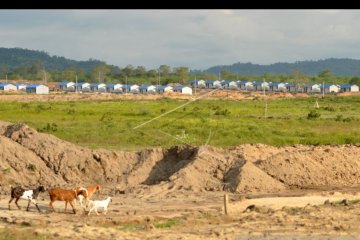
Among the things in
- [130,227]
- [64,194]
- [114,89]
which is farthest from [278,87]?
[130,227]

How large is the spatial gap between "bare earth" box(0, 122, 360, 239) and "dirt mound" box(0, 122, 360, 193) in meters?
0.03

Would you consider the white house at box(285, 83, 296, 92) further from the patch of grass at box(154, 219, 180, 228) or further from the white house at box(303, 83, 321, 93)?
the patch of grass at box(154, 219, 180, 228)

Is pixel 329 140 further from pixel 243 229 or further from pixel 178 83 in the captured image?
pixel 178 83

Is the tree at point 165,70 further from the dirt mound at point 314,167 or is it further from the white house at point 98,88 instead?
the dirt mound at point 314,167

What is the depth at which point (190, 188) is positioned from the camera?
18.8 meters

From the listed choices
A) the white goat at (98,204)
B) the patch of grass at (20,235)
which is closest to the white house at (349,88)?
the white goat at (98,204)

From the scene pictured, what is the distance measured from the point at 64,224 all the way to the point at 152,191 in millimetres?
5778

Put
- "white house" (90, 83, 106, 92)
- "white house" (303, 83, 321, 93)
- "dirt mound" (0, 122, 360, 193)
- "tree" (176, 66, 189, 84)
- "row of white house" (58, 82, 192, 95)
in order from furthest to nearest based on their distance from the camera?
"tree" (176, 66, 189, 84) < "white house" (90, 83, 106, 92) < "white house" (303, 83, 321, 93) < "row of white house" (58, 82, 192, 95) < "dirt mound" (0, 122, 360, 193)

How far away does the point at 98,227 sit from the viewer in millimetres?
12547

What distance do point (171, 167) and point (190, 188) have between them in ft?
8.49

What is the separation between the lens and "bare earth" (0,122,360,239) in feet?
A: 41.7

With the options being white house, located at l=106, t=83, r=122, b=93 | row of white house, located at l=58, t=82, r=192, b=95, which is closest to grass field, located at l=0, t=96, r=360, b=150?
row of white house, located at l=58, t=82, r=192, b=95

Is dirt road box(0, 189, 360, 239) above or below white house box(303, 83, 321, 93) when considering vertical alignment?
below
